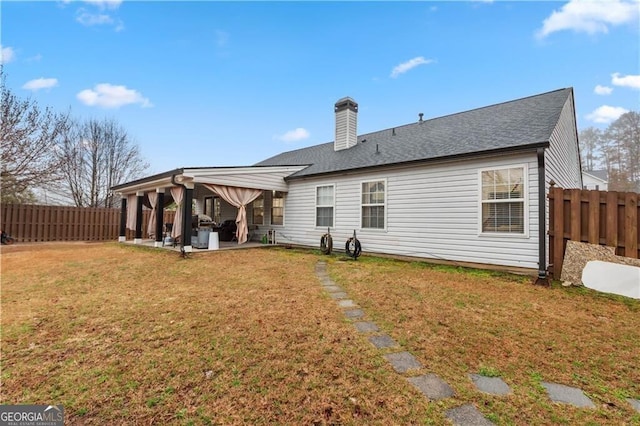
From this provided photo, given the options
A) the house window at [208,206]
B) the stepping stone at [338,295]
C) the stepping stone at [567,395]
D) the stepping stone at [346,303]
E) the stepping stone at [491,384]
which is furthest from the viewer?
the house window at [208,206]

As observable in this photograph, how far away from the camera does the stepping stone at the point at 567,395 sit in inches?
78.3

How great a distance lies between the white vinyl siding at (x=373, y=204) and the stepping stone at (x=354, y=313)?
4.77 meters

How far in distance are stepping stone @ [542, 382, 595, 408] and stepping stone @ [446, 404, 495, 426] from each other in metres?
0.66

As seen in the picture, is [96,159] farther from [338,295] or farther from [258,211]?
[338,295]

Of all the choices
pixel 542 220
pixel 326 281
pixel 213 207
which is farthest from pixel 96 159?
pixel 542 220

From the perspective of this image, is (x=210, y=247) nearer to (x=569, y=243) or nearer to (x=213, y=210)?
(x=213, y=210)

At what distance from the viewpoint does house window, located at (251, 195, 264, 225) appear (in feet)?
39.5

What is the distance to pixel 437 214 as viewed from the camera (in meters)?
7.21

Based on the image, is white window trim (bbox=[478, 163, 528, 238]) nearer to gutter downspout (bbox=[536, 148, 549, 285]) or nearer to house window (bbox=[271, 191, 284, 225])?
gutter downspout (bbox=[536, 148, 549, 285])

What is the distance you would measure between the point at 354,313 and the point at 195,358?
2004 mm

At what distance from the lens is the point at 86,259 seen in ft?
25.7

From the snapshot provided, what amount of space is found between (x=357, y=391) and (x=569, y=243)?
5.63 meters

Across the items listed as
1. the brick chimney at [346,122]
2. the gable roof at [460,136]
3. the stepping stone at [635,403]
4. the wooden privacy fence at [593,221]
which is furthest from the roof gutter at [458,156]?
the stepping stone at [635,403]

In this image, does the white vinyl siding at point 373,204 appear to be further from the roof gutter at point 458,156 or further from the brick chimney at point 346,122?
the brick chimney at point 346,122
